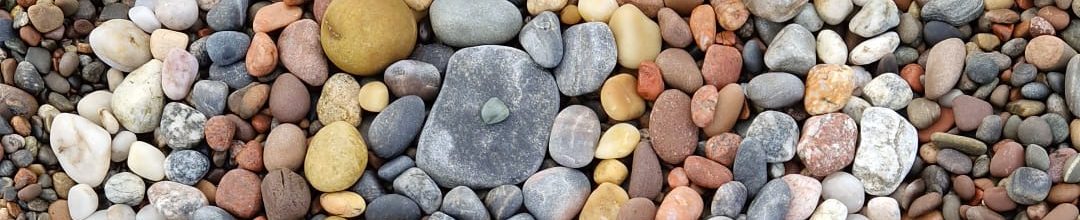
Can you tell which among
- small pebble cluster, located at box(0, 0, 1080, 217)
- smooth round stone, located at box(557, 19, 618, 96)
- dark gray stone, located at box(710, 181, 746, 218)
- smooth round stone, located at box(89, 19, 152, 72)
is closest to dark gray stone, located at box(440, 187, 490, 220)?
small pebble cluster, located at box(0, 0, 1080, 217)

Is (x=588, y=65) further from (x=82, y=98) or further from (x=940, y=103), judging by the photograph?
(x=82, y=98)

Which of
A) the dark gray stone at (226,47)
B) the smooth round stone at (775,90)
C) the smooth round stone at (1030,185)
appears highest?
the dark gray stone at (226,47)

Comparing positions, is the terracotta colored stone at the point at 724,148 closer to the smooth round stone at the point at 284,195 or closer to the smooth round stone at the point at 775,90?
the smooth round stone at the point at 775,90

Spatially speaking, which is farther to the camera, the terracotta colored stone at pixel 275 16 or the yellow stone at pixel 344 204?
the terracotta colored stone at pixel 275 16

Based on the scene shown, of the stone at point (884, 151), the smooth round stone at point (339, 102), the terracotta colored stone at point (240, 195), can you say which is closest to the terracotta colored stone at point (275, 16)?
the smooth round stone at point (339, 102)

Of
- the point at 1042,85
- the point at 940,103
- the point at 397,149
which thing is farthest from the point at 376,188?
the point at 1042,85

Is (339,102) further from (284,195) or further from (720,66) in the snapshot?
(720,66)

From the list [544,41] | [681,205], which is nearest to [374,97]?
[544,41]

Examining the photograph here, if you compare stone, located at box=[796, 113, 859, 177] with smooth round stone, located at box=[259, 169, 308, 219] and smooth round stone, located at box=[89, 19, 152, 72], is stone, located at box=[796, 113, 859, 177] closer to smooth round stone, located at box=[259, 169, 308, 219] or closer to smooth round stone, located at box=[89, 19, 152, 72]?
smooth round stone, located at box=[259, 169, 308, 219]
